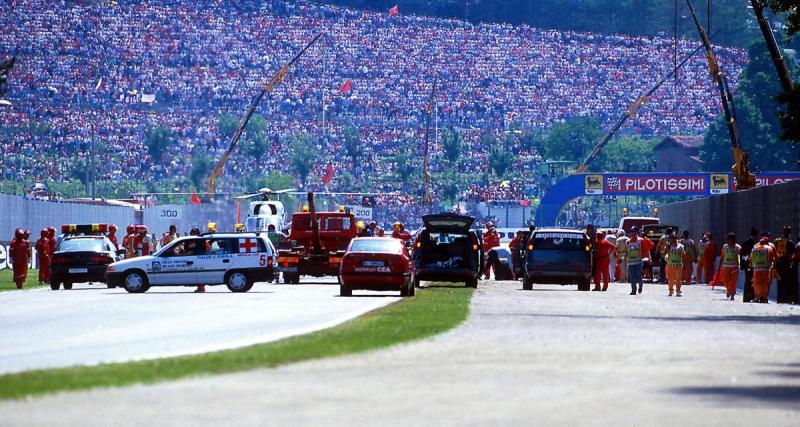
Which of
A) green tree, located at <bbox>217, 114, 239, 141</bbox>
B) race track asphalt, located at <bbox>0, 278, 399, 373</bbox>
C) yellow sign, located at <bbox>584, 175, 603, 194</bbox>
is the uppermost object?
green tree, located at <bbox>217, 114, 239, 141</bbox>

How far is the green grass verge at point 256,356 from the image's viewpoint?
15.7 m

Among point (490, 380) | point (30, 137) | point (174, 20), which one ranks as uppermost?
point (174, 20)

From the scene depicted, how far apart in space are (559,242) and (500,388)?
32815 millimetres

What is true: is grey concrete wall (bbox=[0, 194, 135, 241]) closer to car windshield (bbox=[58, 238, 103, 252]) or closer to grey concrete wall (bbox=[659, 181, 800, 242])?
car windshield (bbox=[58, 238, 103, 252])

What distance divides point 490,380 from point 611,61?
182817 mm

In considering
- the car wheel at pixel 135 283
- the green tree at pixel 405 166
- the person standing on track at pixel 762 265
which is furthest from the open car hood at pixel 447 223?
the green tree at pixel 405 166

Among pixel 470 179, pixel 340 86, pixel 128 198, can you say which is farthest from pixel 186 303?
pixel 340 86

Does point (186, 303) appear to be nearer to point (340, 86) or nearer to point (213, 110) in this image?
point (213, 110)

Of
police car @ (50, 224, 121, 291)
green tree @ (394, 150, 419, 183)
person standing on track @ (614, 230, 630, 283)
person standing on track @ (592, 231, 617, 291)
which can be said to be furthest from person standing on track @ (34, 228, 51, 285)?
green tree @ (394, 150, 419, 183)

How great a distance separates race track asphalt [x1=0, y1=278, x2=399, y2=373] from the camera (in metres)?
21.0

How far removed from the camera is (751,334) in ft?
81.9

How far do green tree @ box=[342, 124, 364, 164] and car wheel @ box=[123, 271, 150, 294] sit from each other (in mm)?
118986

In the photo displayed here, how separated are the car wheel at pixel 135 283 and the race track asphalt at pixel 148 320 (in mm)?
289

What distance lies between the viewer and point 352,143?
546ft
